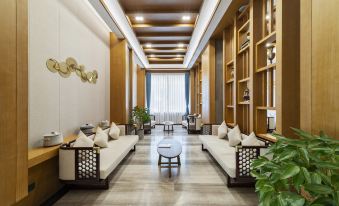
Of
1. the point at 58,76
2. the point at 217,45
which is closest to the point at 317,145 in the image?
the point at 58,76

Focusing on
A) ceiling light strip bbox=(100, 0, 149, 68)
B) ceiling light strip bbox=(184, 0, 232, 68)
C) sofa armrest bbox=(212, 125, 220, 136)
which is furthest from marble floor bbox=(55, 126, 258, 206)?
ceiling light strip bbox=(100, 0, 149, 68)

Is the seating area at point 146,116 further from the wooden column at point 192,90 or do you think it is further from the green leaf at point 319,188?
the wooden column at point 192,90

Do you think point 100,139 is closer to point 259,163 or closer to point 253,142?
point 253,142

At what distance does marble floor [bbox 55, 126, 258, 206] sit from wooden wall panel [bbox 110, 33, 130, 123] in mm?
2121

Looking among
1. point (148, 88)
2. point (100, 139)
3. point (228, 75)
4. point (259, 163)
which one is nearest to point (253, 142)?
point (259, 163)

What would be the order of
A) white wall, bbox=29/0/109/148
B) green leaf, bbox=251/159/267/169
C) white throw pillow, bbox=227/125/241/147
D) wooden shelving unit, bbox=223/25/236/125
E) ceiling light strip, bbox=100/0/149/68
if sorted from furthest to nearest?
wooden shelving unit, bbox=223/25/236/125 → ceiling light strip, bbox=100/0/149/68 → white throw pillow, bbox=227/125/241/147 → white wall, bbox=29/0/109/148 → green leaf, bbox=251/159/267/169

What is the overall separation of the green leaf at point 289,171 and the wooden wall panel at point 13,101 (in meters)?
2.05

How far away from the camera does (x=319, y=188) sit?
94 centimetres

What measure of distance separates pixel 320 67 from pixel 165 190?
2.60 metres

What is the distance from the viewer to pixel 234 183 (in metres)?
3.34

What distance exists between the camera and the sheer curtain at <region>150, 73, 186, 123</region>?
12078 mm

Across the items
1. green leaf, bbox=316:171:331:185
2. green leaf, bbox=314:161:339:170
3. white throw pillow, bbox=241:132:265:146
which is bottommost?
white throw pillow, bbox=241:132:265:146

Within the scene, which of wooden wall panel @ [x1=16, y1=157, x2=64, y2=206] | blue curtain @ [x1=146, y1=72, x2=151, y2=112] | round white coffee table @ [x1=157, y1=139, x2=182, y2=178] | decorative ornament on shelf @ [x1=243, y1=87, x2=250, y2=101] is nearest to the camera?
wooden wall panel @ [x1=16, y1=157, x2=64, y2=206]

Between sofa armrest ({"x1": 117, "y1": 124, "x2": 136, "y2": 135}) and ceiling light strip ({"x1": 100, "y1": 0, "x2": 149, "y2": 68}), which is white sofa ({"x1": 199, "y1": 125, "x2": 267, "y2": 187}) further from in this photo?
ceiling light strip ({"x1": 100, "y1": 0, "x2": 149, "y2": 68})
